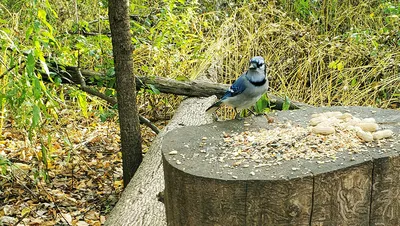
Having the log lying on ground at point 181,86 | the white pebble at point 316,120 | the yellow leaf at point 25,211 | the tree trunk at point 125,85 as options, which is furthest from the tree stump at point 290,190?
the log lying on ground at point 181,86

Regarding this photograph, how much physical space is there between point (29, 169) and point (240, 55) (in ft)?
9.02

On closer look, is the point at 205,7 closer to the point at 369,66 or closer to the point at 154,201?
the point at 369,66

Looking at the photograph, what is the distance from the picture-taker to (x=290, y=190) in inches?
86.7

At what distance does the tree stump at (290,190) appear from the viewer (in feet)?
7.24

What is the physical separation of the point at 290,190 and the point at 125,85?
2.12 metres

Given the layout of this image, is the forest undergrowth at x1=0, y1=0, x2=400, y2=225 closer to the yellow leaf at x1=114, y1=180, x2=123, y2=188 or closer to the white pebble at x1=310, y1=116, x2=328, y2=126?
the yellow leaf at x1=114, y1=180, x2=123, y2=188

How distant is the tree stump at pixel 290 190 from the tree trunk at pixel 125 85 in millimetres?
1628

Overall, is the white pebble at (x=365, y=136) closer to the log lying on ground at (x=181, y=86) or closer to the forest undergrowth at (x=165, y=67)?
Answer: the forest undergrowth at (x=165, y=67)

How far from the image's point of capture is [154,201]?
3.35 metres

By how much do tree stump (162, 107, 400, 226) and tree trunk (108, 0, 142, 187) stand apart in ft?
5.34

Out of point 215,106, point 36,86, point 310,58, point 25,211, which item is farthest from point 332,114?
point 310,58

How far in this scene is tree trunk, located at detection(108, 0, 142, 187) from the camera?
152 inches

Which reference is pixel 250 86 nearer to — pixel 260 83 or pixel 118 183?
pixel 260 83

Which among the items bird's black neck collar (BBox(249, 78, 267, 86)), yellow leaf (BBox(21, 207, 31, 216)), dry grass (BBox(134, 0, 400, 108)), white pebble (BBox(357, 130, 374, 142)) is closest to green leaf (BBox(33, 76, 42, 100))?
bird's black neck collar (BBox(249, 78, 267, 86))
